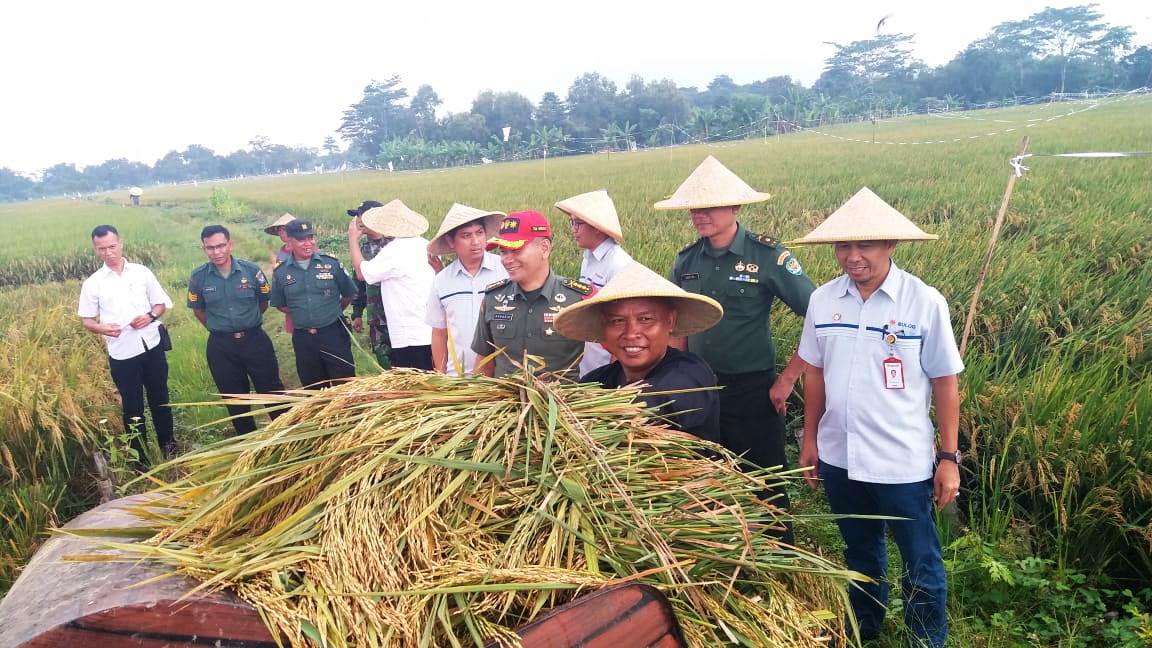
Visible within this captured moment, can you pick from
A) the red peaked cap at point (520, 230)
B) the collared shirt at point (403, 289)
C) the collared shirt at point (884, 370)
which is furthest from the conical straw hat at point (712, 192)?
the collared shirt at point (403, 289)

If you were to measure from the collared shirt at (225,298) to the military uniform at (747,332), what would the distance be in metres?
3.66

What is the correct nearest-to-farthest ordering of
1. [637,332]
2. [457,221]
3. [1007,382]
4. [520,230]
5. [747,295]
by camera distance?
[637,332] < [520,230] < [747,295] < [1007,382] < [457,221]

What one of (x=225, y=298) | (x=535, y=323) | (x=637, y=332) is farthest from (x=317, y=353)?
(x=637, y=332)

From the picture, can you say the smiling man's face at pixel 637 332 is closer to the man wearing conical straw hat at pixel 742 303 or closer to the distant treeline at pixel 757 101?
the man wearing conical straw hat at pixel 742 303

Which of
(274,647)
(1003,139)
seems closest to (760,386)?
(274,647)

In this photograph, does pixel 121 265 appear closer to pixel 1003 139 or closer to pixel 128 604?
pixel 128 604

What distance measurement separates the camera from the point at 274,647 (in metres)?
1.12

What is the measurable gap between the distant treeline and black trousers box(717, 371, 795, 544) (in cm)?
2562

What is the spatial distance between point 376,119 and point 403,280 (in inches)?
2301

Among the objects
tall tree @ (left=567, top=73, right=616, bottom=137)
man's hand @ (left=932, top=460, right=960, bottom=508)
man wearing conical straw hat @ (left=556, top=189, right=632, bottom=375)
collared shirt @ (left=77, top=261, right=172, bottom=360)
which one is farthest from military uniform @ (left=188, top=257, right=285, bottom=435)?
tall tree @ (left=567, top=73, right=616, bottom=137)

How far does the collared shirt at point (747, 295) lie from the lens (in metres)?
3.32

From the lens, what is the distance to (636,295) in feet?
7.05

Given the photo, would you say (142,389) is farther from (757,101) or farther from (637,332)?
(757,101)

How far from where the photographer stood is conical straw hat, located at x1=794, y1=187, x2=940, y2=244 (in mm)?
2385
